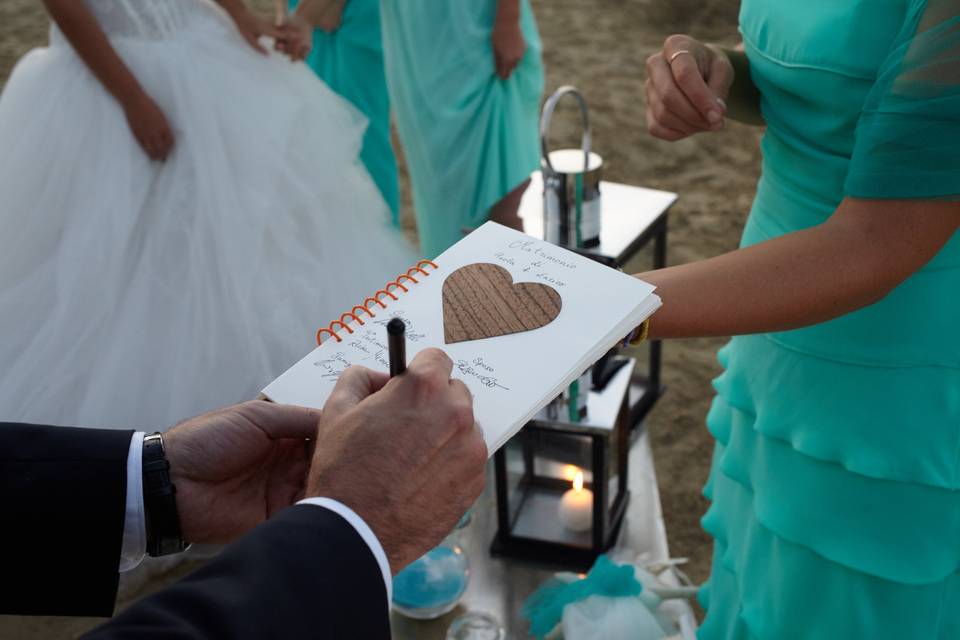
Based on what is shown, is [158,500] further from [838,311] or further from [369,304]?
[838,311]

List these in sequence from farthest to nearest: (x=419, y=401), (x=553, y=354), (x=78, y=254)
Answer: (x=78, y=254), (x=553, y=354), (x=419, y=401)

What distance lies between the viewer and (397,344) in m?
0.68

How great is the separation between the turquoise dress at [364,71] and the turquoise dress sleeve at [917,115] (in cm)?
185

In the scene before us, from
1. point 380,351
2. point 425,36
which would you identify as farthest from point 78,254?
point 380,351

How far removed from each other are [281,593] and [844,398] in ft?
2.30

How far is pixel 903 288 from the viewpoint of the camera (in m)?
0.97

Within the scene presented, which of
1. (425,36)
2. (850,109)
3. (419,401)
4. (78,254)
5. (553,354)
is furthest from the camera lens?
(425,36)

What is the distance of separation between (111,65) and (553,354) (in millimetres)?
1520

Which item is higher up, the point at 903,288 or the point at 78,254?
the point at 903,288

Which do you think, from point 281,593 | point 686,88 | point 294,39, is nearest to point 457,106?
point 294,39

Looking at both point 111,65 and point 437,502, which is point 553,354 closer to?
point 437,502

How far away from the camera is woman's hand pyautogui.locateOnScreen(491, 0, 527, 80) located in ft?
7.20
